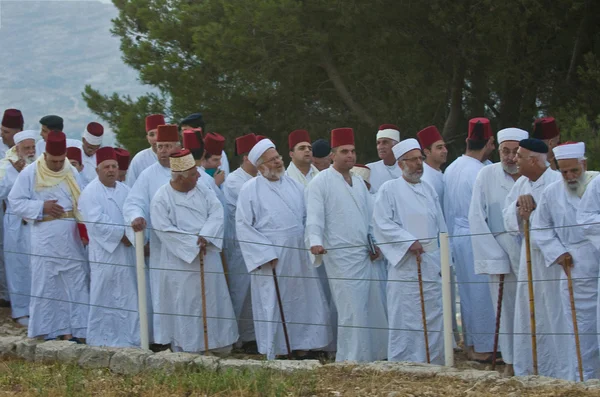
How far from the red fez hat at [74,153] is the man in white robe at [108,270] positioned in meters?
0.96

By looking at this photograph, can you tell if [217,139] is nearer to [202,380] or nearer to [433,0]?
[202,380]

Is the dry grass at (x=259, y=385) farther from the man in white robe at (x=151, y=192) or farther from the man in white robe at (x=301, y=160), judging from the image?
the man in white robe at (x=301, y=160)

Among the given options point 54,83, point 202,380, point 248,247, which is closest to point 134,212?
point 248,247

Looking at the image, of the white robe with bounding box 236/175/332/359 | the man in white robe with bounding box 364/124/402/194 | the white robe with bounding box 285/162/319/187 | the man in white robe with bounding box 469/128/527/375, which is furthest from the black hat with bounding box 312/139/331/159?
the man in white robe with bounding box 469/128/527/375

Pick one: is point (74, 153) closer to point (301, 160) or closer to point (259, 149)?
point (259, 149)

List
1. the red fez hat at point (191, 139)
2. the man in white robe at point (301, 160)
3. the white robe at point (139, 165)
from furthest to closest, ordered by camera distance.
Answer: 1. the white robe at point (139, 165)
2. the man in white robe at point (301, 160)
3. the red fez hat at point (191, 139)

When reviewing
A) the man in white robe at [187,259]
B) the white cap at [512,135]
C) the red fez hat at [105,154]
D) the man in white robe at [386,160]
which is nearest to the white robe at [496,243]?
the white cap at [512,135]

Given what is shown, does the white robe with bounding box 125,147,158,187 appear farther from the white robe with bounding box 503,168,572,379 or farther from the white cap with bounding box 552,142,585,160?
the white cap with bounding box 552,142,585,160

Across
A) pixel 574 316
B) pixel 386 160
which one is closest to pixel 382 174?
pixel 386 160

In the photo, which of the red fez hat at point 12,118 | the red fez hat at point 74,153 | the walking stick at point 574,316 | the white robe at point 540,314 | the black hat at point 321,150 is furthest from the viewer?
the red fez hat at point 12,118

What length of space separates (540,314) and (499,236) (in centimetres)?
83

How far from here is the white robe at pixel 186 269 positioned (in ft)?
29.7

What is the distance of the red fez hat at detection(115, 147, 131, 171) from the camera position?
396 inches

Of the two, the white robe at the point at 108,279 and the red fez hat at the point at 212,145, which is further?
the red fez hat at the point at 212,145
